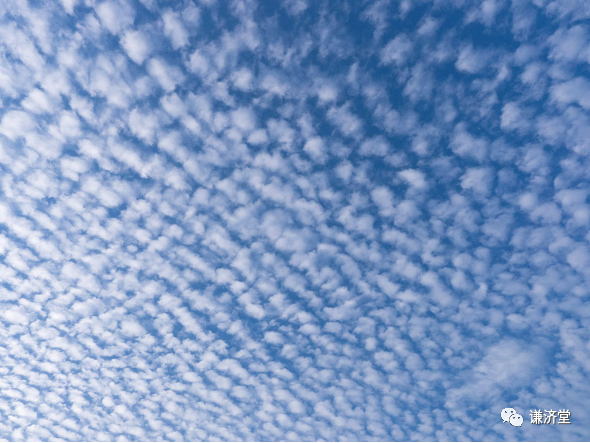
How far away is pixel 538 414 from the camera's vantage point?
50.1 feet
